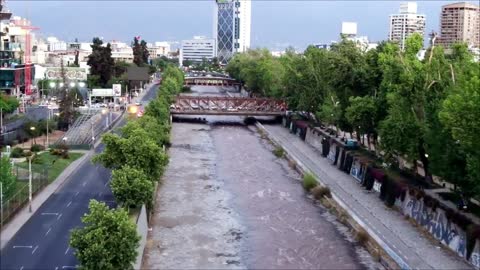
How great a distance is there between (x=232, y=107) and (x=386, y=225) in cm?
6421

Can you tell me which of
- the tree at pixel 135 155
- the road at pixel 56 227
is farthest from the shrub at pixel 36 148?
the tree at pixel 135 155

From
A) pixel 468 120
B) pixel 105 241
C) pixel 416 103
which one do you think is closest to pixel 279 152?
pixel 416 103

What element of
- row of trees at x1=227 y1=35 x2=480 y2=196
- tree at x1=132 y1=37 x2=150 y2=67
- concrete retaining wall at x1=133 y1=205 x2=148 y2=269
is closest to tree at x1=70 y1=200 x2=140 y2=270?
concrete retaining wall at x1=133 y1=205 x2=148 y2=269

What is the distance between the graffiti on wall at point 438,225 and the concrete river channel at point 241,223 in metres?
4.74

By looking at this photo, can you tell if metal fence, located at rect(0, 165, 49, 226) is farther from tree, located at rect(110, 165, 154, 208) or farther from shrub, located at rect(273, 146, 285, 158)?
shrub, located at rect(273, 146, 285, 158)

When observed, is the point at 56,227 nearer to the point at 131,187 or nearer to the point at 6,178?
the point at 6,178

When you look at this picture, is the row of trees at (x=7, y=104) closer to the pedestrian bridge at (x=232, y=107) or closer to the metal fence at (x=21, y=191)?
the pedestrian bridge at (x=232, y=107)

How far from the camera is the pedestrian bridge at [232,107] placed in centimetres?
Answer: 10325

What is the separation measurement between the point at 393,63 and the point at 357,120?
8.67m

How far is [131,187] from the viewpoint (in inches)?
1512

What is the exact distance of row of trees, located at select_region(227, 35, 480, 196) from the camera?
3519cm

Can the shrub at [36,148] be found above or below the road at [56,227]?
above

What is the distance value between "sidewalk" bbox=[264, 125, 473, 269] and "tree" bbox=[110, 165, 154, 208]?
1388cm

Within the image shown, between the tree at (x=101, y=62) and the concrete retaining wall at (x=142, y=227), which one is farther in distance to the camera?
the tree at (x=101, y=62)
